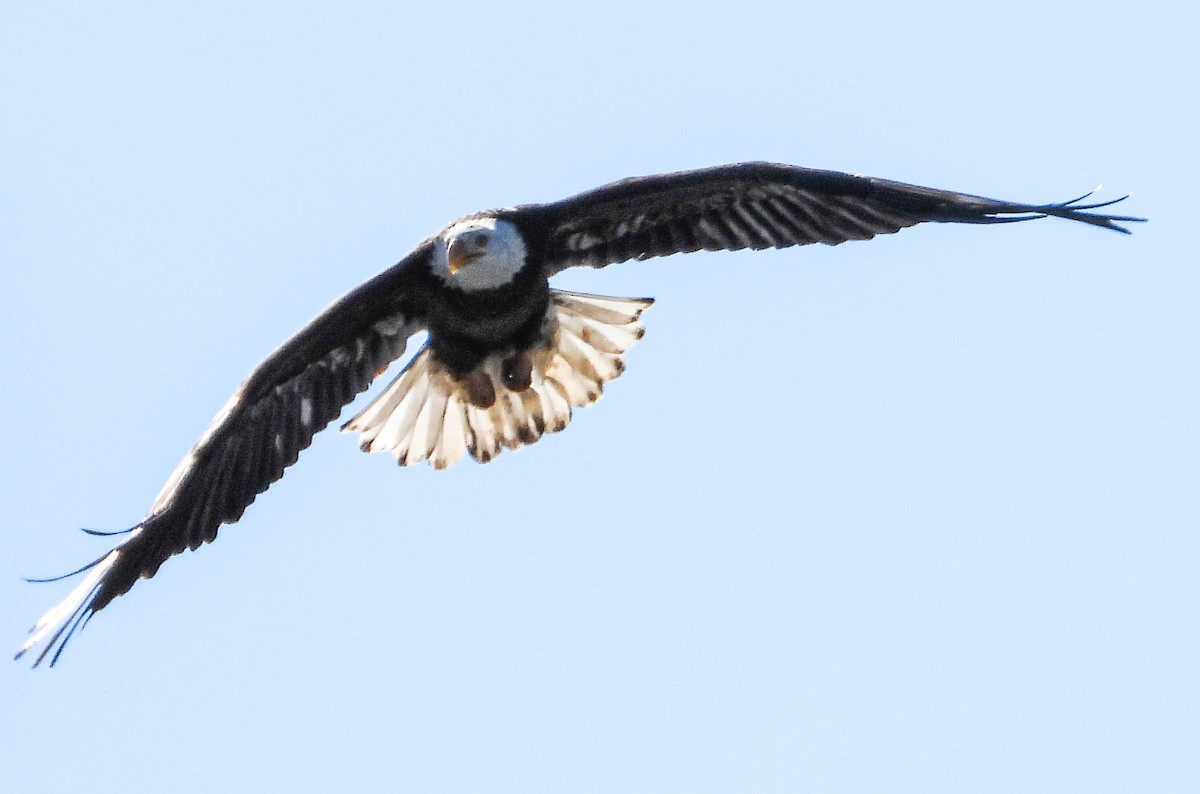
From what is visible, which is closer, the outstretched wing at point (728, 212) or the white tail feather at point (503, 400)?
the outstretched wing at point (728, 212)

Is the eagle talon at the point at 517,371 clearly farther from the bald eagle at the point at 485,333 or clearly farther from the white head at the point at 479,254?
the white head at the point at 479,254

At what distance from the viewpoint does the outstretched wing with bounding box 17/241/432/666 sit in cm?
709

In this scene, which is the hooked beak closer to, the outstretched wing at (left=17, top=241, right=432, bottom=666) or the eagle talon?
the outstretched wing at (left=17, top=241, right=432, bottom=666)

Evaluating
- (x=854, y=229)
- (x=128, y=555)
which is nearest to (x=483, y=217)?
(x=854, y=229)

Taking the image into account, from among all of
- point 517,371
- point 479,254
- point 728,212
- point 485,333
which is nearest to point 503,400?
point 517,371

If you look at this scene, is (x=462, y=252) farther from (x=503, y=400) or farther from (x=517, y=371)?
(x=503, y=400)

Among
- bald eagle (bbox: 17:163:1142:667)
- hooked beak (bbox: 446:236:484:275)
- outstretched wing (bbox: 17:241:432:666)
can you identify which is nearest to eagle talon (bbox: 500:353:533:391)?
bald eagle (bbox: 17:163:1142:667)

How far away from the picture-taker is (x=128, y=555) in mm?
7137

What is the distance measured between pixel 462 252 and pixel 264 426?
47.2 inches

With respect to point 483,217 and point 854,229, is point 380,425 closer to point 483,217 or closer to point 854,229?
point 483,217

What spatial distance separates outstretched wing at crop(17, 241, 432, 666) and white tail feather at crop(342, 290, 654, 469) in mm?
295

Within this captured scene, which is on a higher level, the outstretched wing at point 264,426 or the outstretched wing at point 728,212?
the outstretched wing at point 728,212

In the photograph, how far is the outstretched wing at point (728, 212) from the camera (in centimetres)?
741

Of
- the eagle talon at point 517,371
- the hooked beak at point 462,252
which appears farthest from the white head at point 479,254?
the eagle talon at point 517,371
